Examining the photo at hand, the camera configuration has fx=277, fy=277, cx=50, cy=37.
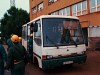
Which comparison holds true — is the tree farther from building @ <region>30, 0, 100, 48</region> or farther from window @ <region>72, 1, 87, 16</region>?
window @ <region>72, 1, 87, 16</region>

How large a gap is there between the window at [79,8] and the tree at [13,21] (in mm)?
32178

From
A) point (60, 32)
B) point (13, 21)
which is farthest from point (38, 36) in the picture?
point (13, 21)

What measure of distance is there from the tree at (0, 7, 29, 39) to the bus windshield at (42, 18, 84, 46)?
167 feet

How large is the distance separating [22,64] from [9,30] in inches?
2265

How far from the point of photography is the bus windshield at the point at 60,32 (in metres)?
12.7

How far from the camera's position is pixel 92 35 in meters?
27.9

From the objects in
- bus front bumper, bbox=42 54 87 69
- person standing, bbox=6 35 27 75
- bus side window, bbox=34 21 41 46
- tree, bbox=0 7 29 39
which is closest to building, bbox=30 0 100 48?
bus side window, bbox=34 21 41 46

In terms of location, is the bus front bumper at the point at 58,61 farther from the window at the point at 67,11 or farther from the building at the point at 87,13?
the window at the point at 67,11

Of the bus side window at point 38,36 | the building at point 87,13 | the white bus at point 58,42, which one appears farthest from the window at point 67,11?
the white bus at point 58,42

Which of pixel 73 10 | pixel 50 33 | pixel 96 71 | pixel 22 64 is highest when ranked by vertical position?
pixel 73 10

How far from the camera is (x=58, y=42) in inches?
499

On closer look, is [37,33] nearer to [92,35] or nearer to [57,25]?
[57,25]

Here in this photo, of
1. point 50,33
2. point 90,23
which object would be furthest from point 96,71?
point 90,23

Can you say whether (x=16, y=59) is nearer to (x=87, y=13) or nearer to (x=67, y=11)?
(x=87, y=13)
